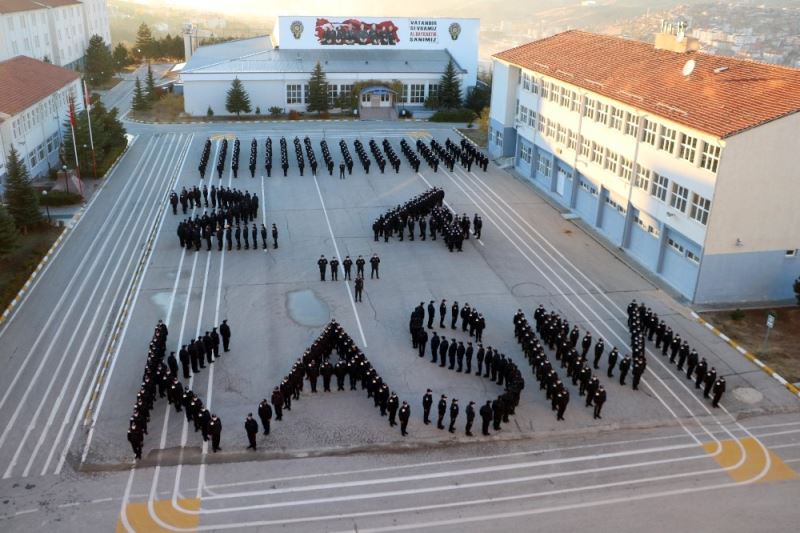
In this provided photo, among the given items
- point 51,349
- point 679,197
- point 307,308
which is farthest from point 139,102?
point 679,197

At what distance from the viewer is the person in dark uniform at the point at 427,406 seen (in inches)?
641

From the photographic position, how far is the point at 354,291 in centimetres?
2378

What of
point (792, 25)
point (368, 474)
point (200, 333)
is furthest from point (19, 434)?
point (792, 25)

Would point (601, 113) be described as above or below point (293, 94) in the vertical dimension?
above

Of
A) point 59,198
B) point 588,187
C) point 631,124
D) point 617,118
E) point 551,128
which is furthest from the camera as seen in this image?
point 551,128

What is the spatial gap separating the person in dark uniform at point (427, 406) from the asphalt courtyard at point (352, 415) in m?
0.24

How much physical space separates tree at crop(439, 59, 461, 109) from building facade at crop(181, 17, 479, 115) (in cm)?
101

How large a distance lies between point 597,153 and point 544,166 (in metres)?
6.17

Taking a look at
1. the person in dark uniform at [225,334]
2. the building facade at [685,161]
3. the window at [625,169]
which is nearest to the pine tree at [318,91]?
the building facade at [685,161]

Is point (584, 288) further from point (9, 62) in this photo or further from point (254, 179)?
point (9, 62)

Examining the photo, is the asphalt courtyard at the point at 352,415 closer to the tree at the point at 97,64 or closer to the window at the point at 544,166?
the window at the point at 544,166

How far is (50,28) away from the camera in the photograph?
61219mm

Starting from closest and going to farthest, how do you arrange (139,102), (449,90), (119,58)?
(139,102), (449,90), (119,58)

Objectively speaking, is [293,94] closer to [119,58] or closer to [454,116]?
[454,116]
